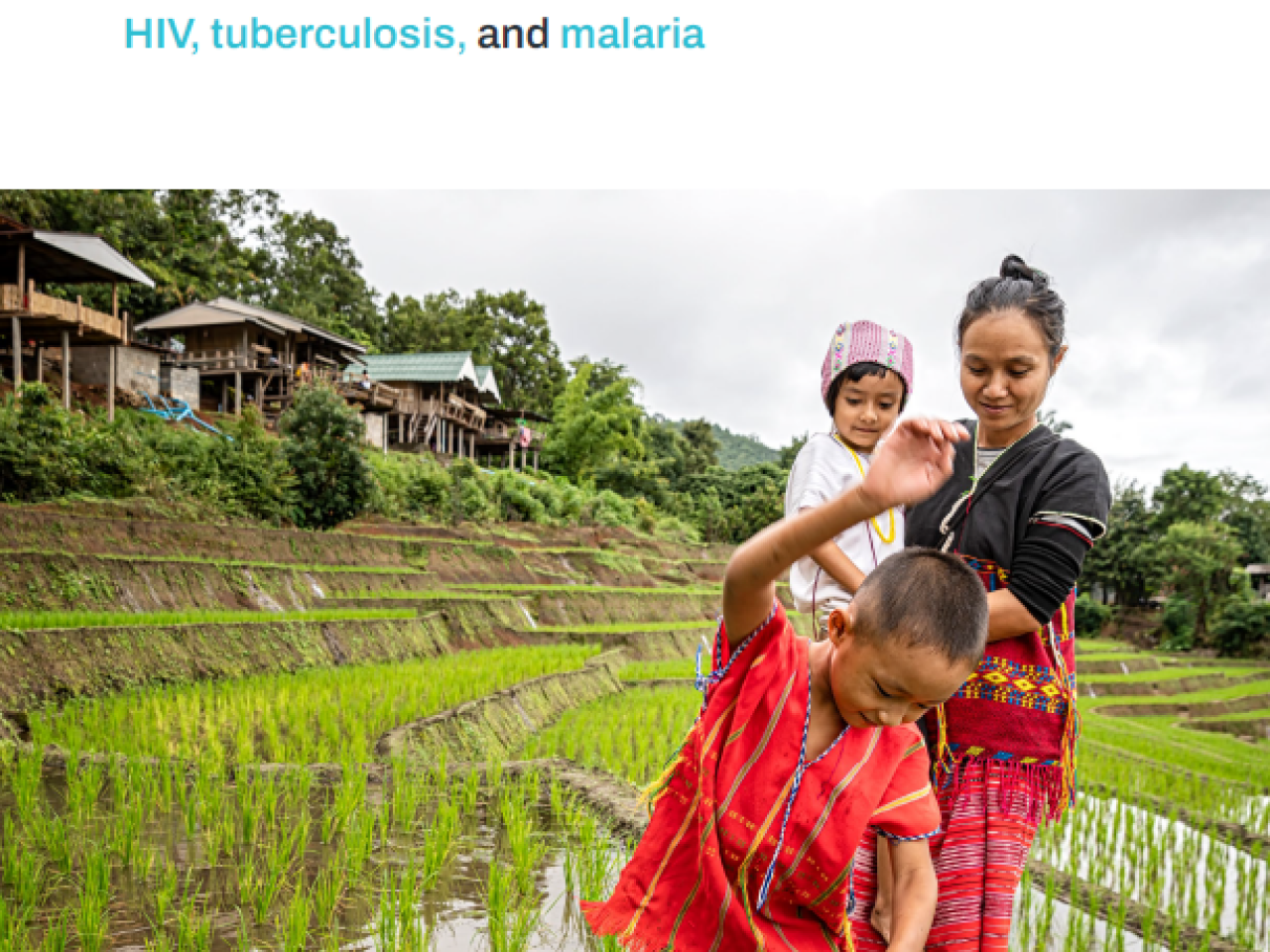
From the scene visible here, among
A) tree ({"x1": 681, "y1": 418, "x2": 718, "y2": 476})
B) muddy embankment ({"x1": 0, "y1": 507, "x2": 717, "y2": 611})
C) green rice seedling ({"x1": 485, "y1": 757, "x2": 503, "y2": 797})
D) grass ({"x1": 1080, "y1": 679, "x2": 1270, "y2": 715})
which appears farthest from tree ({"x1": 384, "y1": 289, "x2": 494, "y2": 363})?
green rice seedling ({"x1": 485, "y1": 757, "x2": 503, "y2": 797})

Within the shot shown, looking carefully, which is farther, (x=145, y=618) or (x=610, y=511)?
(x=610, y=511)

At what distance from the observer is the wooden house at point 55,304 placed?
12.5 metres

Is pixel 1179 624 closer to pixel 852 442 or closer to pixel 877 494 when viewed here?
pixel 852 442

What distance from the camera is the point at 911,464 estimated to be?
1.10 meters

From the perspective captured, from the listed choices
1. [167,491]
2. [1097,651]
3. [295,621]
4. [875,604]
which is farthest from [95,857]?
[1097,651]

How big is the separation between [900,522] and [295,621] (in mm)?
5959

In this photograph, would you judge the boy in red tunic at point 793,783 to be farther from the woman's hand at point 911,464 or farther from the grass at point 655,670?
the grass at point 655,670

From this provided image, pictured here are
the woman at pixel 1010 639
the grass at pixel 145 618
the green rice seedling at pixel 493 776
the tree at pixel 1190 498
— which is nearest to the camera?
the woman at pixel 1010 639

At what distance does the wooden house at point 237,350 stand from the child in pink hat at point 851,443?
60.5 ft

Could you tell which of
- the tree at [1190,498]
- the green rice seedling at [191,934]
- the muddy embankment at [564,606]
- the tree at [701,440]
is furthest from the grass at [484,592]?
the tree at [1190,498]

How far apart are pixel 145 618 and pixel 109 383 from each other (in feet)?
34.1

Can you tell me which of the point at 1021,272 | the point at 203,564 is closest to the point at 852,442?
the point at 1021,272

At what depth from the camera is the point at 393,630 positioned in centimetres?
777

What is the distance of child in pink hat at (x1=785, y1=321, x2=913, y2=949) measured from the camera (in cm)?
175
